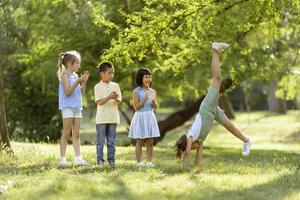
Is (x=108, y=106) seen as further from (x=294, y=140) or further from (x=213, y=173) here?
(x=294, y=140)

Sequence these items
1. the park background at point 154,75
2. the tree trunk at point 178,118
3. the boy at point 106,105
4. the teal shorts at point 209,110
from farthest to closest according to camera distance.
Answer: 1. the tree trunk at point 178,118
2. the boy at point 106,105
3. the teal shorts at point 209,110
4. the park background at point 154,75

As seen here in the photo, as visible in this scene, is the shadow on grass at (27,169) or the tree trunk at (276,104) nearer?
the shadow on grass at (27,169)

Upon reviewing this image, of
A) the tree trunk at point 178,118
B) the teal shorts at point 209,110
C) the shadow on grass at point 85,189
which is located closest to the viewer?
the shadow on grass at point 85,189

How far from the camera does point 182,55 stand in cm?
1738

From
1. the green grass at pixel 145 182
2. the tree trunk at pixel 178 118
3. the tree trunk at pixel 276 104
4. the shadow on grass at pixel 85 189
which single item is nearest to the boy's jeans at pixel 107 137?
the green grass at pixel 145 182

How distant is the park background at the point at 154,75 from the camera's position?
8.03 m

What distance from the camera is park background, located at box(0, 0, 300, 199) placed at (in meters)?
8.03

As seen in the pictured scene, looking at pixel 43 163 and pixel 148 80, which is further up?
Answer: pixel 148 80

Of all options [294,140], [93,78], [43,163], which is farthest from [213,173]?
[294,140]

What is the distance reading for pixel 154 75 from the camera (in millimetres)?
22984

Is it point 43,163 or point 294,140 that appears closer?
point 43,163

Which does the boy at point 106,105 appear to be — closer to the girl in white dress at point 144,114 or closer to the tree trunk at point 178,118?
the girl in white dress at point 144,114

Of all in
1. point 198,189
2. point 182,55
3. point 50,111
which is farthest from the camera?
point 50,111

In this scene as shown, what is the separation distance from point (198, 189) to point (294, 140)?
2396 centimetres
